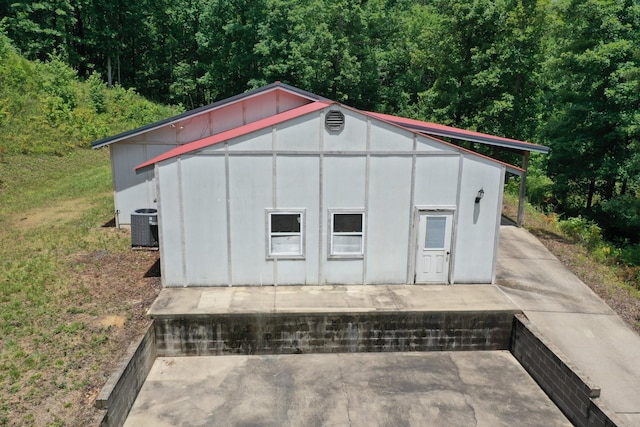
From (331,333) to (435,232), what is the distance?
337 centimetres

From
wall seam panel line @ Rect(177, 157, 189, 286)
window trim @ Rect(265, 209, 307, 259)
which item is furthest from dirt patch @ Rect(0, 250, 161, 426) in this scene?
window trim @ Rect(265, 209, 307, 259)

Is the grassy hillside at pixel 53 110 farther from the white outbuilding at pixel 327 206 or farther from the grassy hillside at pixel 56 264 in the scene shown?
the white outbuilding at pixel 327 206

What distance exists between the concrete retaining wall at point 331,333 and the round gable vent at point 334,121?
12.8 ft

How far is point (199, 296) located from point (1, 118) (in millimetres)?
18015

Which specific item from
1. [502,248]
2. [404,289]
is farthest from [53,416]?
[502,248]

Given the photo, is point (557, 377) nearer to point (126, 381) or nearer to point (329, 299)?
point (329, 299)

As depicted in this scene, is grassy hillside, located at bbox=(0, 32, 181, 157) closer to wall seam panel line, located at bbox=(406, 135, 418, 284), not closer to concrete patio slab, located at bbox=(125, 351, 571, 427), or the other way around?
concrete patio slab, located at bbox=(125, 351, 571, 427)

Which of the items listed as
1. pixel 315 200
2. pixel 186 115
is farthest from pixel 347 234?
pixel 186 115

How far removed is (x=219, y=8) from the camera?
121 ft

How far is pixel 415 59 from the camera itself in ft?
90.0

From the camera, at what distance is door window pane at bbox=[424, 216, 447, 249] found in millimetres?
10844

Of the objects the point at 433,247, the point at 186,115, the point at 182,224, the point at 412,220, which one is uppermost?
the point at 186,115

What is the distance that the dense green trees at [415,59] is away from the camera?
56.7ft

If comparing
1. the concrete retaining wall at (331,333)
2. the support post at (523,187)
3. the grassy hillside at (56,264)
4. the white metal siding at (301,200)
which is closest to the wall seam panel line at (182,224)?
the grassy hillside at (56,264)
